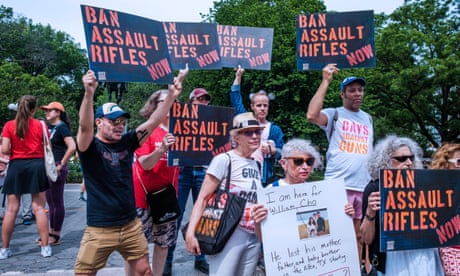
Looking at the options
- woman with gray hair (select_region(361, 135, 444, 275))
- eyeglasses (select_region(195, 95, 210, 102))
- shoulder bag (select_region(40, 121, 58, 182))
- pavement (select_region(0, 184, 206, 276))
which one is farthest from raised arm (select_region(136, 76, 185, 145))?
shoulder bag (select_region(40, 121, 58, 182))

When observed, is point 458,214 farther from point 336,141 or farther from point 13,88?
point 13,88

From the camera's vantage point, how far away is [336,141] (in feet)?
12.9

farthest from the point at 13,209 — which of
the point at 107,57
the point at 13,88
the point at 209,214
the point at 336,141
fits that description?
the point at 13,88

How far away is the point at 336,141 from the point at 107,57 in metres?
2.25

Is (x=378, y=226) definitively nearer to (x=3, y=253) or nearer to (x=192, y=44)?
(x=192, y=44)

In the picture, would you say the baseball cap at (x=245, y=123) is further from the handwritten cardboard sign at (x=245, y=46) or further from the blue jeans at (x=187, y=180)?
the handwritten cardboard sign at (x=245, y=46)

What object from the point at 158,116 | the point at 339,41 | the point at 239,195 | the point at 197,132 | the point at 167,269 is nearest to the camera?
the point at 239,195

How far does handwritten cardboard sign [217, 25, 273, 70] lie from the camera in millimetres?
5738

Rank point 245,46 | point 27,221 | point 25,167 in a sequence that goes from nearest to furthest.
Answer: point 25,167 → point 245,46 → point 27,221

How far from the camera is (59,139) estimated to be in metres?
6.01

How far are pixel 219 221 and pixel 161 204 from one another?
1.06 meters

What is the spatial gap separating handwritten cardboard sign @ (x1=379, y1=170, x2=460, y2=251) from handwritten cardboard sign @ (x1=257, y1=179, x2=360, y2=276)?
0.28 m

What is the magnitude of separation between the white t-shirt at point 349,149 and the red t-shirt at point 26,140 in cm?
366

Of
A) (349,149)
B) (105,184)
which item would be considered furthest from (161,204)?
(349,149)
